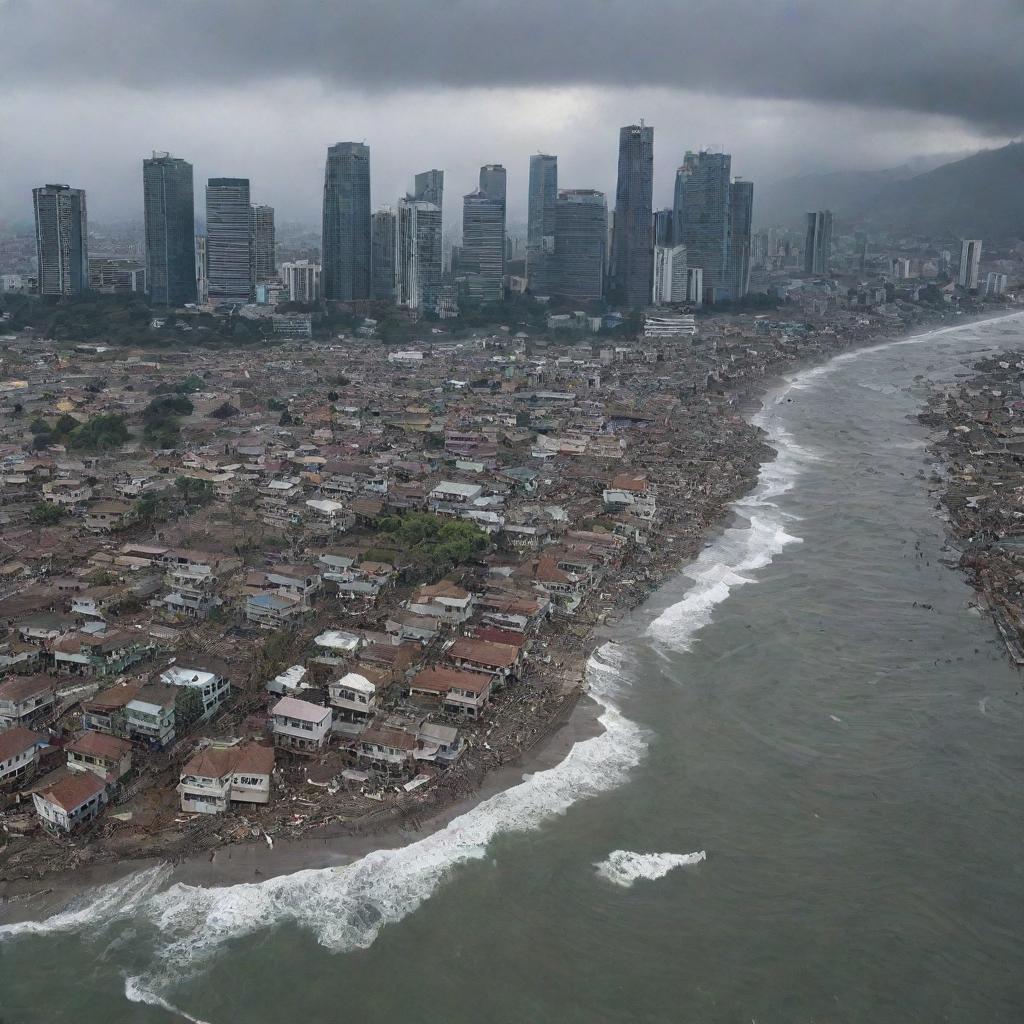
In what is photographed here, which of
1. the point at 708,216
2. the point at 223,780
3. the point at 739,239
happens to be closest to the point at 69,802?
the point at 223,780

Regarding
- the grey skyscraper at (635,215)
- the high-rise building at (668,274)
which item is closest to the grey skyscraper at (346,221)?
the grey skyscraper at (635,215)

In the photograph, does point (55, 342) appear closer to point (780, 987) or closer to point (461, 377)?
point (461, 377)

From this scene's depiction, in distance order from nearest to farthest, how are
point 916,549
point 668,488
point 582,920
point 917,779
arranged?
point 582,920 → point 917,779 → point 916,549 → point 668,488

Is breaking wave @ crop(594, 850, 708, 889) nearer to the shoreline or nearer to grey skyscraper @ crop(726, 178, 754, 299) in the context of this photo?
the shoreline

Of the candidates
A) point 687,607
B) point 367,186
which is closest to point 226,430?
point 687,607

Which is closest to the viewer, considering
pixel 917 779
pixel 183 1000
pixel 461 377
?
pixel 183 1000

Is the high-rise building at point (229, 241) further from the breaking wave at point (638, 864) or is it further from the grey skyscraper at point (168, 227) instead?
the breaking wave at point (638, 864)

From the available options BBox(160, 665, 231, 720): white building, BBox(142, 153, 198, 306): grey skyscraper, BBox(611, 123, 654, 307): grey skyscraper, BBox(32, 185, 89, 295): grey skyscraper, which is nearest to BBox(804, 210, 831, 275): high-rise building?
BBox(611, 123, 654, 307): grey skyscraper
